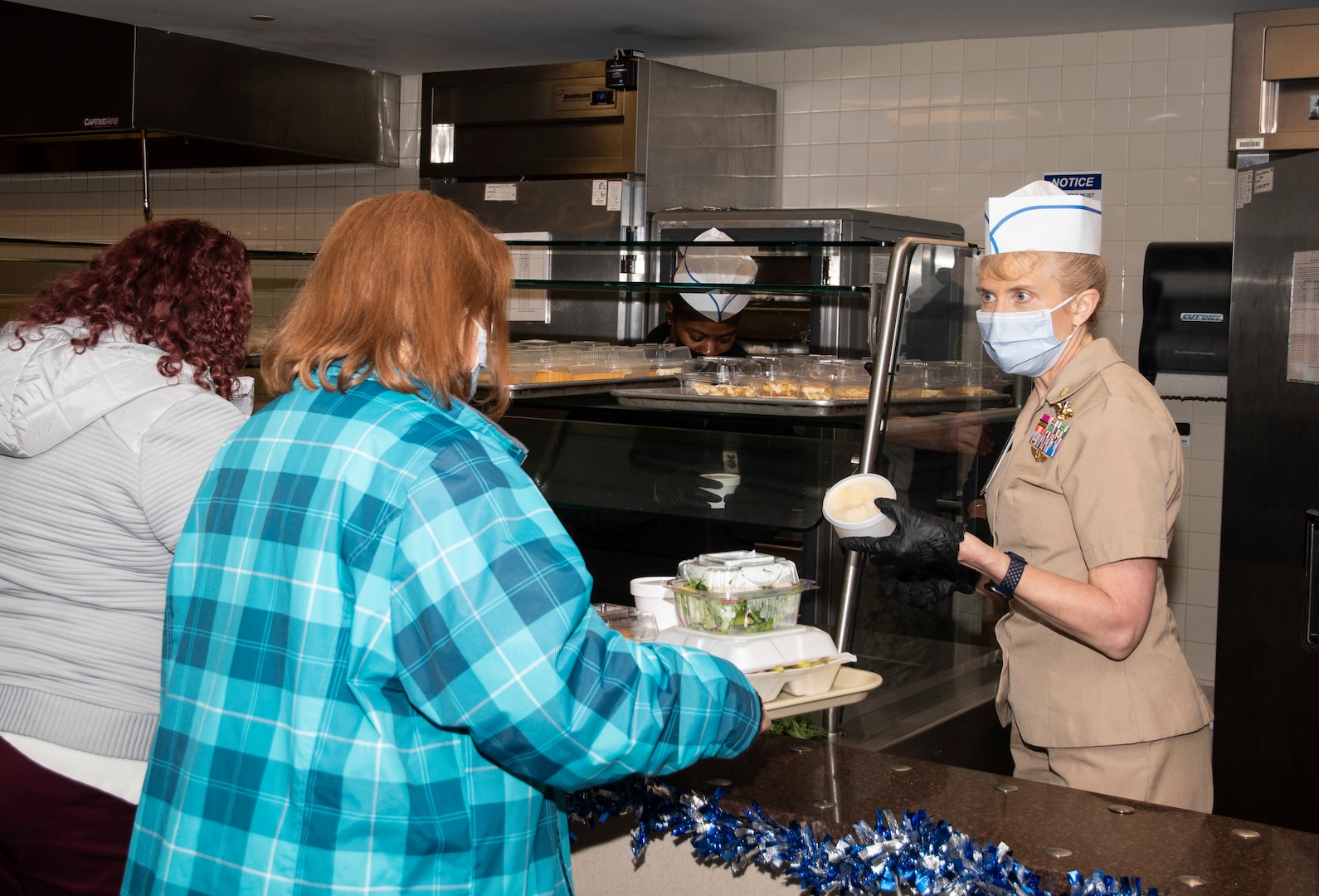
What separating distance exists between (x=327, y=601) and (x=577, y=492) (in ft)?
4.09

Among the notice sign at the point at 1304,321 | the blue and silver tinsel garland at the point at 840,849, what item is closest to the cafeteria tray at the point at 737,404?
the blue and silver tinsel garland at the point at 840,849

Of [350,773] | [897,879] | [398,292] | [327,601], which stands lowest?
[897,879]

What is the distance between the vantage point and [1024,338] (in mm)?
1896

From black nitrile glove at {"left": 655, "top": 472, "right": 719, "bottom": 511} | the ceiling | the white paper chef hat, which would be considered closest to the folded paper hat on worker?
black nitrile glove at {"left": 655, "top": 472, "right": 719, "bottom": 511}

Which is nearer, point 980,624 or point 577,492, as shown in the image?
point 577,492

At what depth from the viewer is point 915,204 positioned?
499 centimetres

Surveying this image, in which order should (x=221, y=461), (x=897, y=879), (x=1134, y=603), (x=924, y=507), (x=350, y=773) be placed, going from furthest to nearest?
(x=924, y=507) < (x=1134, y=603) < (x=897, y=879) < (x=221, y=461) < (x=350, y=773)

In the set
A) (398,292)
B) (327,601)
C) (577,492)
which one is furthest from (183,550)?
(577,492)

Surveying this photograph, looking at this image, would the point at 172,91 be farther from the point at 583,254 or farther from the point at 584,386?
the point at 584,386

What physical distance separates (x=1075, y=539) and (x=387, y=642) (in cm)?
110

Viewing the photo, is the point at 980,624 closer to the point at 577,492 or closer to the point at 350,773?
the point at 577,492

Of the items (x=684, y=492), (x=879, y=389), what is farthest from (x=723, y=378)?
(x=879, y=389)

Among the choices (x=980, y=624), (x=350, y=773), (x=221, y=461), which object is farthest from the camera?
(x=980, y=624)

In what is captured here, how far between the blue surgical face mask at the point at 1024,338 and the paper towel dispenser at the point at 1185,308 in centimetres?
248
